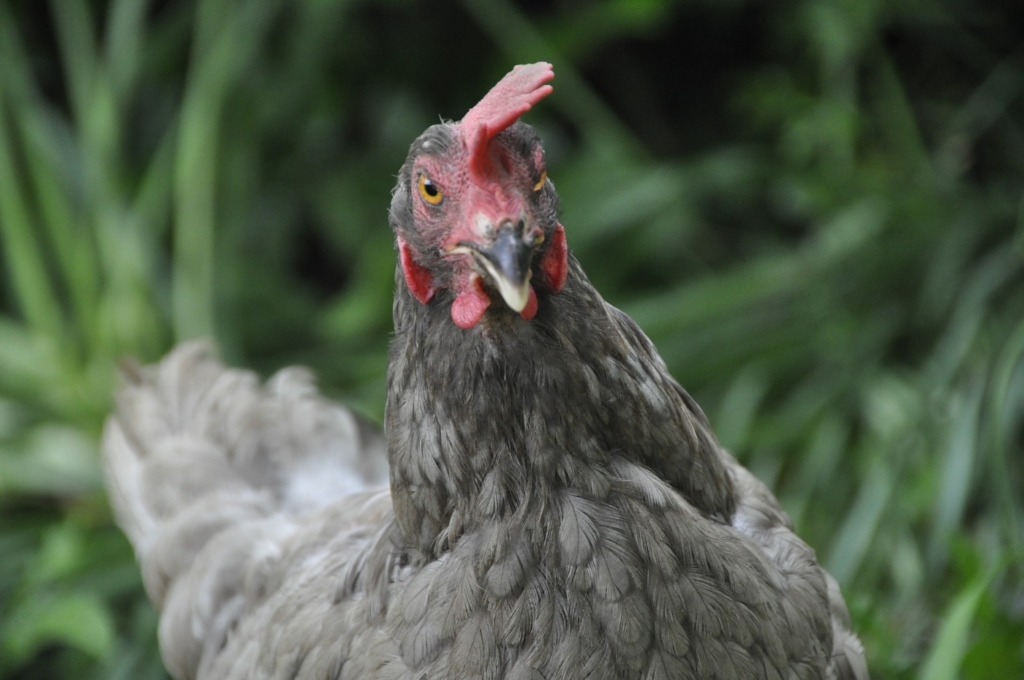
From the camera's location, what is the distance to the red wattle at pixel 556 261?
1.49m

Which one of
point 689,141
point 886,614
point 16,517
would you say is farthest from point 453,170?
point 689,141

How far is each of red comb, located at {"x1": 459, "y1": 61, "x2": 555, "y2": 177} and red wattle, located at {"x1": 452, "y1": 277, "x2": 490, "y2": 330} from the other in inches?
6.0

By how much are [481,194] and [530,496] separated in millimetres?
445

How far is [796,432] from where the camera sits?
3.38m

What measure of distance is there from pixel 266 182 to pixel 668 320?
183 cm

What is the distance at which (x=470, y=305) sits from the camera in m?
1.46

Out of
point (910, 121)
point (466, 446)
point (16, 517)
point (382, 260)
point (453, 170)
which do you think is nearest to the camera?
point (453, 170)

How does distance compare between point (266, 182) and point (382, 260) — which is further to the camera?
point (266, 182)

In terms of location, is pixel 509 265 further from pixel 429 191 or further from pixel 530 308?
pixel 429 191

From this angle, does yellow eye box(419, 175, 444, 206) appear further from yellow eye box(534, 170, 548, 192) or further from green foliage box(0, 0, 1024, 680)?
green foliage box(0, 0, 1024, 680)

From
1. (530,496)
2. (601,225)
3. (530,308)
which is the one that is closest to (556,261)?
(530,308)

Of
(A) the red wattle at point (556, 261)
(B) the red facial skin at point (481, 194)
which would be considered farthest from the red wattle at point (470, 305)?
(A) the red wattle at point (556, 261)

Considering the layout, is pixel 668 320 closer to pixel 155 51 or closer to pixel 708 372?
pixel 708 372

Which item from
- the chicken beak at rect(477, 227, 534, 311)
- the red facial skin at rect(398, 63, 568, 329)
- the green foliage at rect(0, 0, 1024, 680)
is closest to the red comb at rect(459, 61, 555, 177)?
the red facial skin at rect(398, 63, 568, 329)
